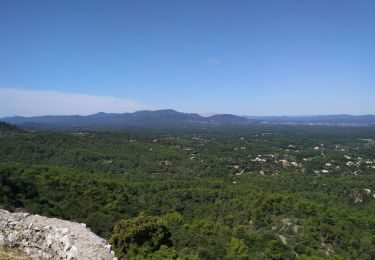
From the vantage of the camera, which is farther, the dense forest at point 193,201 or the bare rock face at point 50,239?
the dense forest at point 193,201

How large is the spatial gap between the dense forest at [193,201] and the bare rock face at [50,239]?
6711 mm

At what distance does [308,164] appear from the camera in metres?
106

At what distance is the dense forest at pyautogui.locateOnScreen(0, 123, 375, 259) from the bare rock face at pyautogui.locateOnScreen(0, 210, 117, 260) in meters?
6.71

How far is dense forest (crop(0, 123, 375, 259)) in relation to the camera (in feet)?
105

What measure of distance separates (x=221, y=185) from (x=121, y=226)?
152ft

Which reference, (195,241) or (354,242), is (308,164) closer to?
(354,242)

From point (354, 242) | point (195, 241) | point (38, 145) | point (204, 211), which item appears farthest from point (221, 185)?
point (38, 145)

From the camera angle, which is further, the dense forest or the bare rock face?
the dense forest

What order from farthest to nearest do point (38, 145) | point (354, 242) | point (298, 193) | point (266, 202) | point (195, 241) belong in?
point (38, 145) < point (298, 193) < point (266, 202) < point (354, 242) < point (195, 241)

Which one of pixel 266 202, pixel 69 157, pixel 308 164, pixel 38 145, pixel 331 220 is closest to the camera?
pixel 331 220

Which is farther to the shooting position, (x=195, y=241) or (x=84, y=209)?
(x=84, y=209)

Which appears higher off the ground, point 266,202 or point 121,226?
point 121,226

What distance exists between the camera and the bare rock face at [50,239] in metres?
12.2

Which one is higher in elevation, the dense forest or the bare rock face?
the bare rock face
